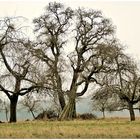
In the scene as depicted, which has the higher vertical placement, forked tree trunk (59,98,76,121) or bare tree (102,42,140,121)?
bare tree (102,42,140,121)

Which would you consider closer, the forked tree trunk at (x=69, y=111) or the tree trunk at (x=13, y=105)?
the tree trunk at (x=13, y=105)

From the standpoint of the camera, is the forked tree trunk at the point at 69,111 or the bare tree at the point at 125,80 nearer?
the bare tree at the point at 125,80

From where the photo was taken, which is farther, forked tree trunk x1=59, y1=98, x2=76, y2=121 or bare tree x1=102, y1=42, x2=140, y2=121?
forked tree trunk x1=59, y1=98, x2=76, y2=121

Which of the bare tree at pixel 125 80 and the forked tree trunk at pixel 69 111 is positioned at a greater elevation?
the bare tree at pixel 125 80

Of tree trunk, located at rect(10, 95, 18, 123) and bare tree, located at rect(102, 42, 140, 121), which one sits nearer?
tree trunk, located at rect(10, 95, 18, 123)

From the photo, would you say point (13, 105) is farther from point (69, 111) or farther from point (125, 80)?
point (125, 80)

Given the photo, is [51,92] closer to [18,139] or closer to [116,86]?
[116,86]

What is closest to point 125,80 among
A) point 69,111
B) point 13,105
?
point 69,111

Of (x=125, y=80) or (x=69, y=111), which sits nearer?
(x=125, y=80)

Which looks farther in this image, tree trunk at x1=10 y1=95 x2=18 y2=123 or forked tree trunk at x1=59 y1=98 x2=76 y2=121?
forked tree trunk at x1=59 y1=98 x2=76 y2=121

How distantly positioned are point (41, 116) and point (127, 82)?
945 cm

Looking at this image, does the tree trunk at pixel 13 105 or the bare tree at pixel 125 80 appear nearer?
the tree trunk at pixel 13 105

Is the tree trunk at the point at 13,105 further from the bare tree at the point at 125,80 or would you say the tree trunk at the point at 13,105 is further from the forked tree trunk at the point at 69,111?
the bare tree at the point at 125,80

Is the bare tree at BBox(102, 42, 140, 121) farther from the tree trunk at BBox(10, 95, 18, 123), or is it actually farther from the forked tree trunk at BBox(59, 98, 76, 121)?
the tree trunk at BBox(10, 95, 18, 123)
